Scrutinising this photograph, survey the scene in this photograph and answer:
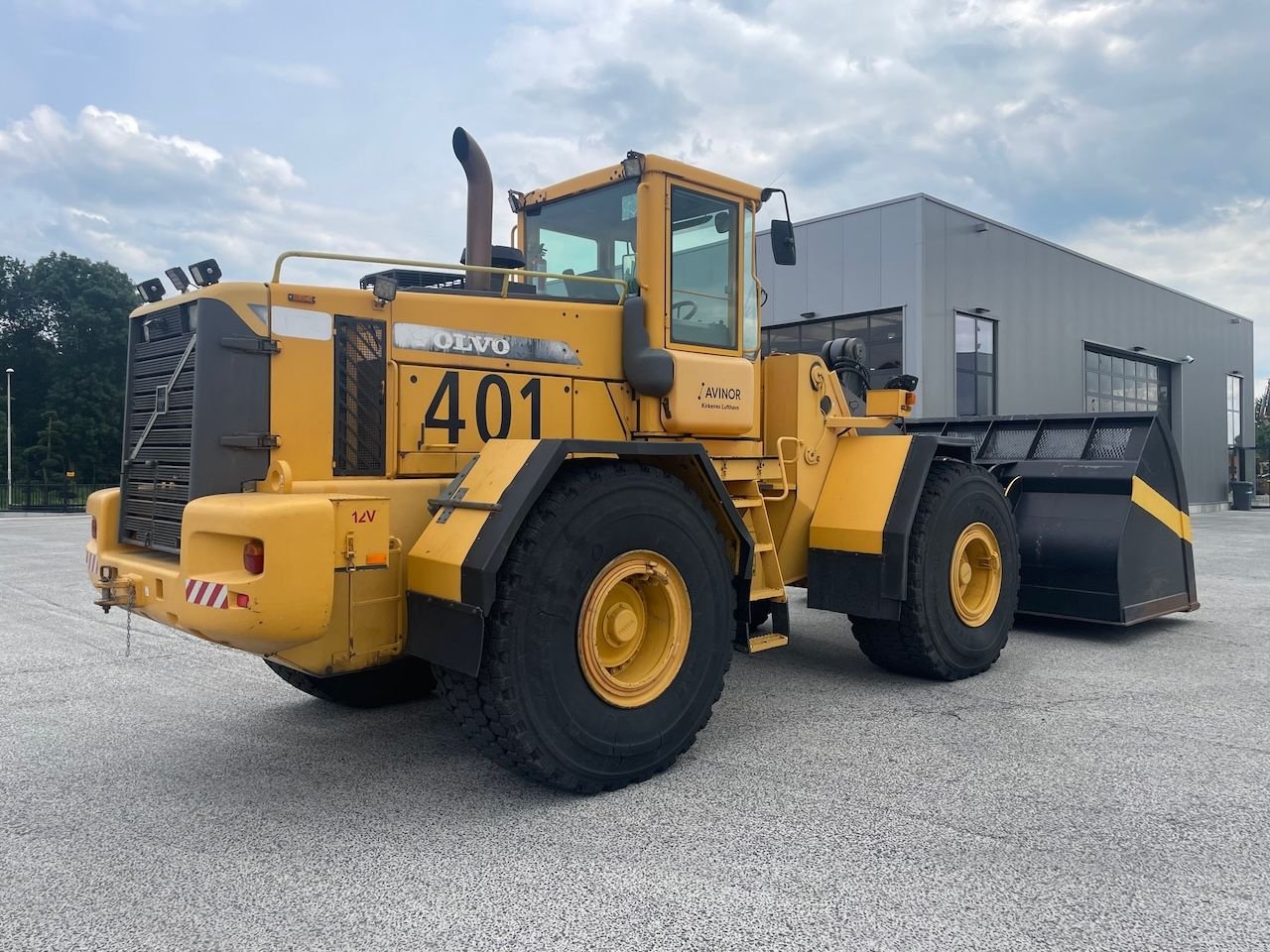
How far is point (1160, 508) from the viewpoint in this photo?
7.64 metres

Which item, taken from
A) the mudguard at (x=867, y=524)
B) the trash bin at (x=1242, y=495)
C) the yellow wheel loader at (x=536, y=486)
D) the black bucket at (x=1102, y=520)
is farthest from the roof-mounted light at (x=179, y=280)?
the trash bin at (x=1242, y=495)

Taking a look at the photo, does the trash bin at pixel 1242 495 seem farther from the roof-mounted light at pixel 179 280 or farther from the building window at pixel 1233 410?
the roof-mounted light at pixel 179 280

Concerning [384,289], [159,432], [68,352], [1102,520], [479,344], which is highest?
[68,352]

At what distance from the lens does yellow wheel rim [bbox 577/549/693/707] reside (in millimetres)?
3967

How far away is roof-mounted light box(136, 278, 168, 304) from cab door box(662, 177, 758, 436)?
2518 mm

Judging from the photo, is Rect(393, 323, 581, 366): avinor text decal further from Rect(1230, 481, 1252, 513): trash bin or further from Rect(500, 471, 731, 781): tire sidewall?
Rect(1230, 481, 1252, 513): trash bin

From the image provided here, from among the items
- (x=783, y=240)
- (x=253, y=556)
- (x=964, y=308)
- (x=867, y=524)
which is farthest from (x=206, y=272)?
(x=964, y=308)

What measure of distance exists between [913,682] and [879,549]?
104 cm

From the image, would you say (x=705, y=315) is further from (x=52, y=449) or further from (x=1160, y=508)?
(x=52, y=449)

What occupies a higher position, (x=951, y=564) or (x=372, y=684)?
(x=951, y=564)

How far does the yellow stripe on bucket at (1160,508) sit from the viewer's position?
7359 millimetres

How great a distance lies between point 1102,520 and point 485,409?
5376mm

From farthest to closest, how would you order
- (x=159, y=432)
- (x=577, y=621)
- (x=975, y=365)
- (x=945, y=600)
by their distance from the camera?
1. (x=975, y=365)
2. (x=945, y=600)
3. (x=159, y=432)
4. (x=577, y=621)

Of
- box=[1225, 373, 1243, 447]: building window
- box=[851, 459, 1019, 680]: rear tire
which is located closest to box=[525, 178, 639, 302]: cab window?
box=[851, 459, 1019, 680]: rear tire
